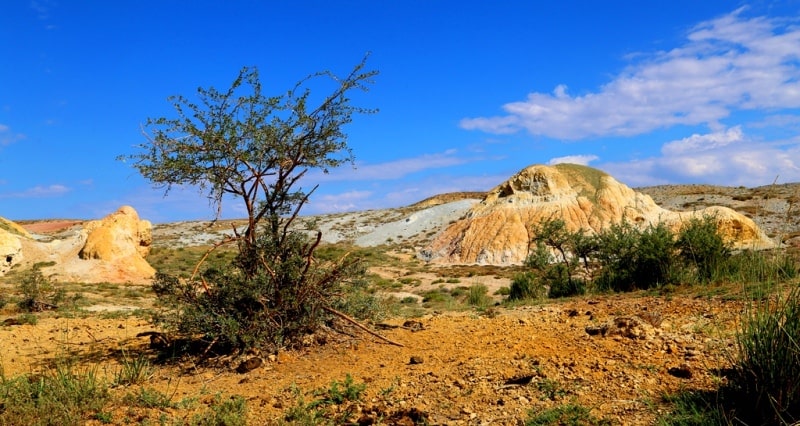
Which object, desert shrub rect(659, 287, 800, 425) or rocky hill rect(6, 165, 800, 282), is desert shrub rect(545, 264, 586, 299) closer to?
desert shrub rect(659, 287, 800, 425)

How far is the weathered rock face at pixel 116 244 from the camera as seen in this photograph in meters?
22.0

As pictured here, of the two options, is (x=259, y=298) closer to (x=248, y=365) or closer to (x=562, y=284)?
(x=248, y=365)

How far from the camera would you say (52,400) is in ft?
18.0

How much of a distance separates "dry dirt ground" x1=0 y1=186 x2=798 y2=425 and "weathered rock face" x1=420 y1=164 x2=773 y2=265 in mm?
21733

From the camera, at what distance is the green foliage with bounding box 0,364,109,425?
5105mm

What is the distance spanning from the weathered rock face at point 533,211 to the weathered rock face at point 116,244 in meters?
17.0

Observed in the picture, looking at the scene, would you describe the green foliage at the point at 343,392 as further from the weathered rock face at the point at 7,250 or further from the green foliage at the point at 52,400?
the weathered rock face at the point at 7,250

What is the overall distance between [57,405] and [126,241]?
19.9m

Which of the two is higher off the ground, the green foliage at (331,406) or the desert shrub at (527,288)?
the desert shrub at (527,288)

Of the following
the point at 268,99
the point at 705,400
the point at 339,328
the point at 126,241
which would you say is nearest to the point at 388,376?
the point at 339,328

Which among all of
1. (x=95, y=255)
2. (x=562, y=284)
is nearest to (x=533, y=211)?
(x=562, y=284)

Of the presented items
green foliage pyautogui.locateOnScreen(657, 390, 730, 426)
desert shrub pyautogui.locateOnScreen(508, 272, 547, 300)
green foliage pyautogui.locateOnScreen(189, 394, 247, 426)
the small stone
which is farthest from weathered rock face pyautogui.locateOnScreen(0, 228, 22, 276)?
green foliage pyautogui.locateOnScreen(657, 390, 730, 426)

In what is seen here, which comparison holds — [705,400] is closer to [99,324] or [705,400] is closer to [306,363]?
[306,363]

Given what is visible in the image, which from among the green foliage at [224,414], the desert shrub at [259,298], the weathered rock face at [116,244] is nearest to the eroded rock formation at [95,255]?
the weathered rock face at [116,244]
